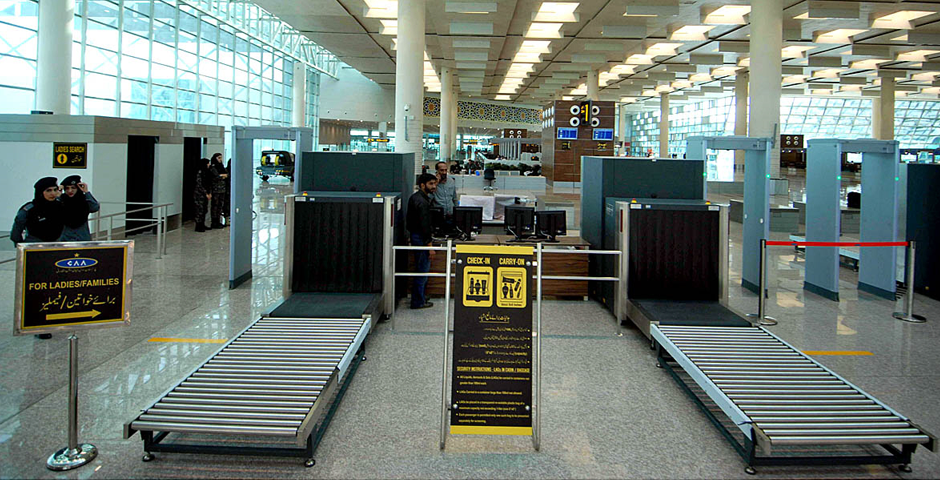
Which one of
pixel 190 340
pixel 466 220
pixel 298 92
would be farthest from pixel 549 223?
pixel 298 92

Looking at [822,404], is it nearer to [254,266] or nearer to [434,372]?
[434,372]

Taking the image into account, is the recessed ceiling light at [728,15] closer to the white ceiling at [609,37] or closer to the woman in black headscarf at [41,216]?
the white ceiling at [609,37]

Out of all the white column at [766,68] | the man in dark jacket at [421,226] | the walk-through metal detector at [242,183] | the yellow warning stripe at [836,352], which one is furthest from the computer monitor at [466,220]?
the white column at [766,68]

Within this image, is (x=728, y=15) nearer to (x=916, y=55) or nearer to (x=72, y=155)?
(x=916, y=55)

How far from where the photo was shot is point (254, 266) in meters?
11.6

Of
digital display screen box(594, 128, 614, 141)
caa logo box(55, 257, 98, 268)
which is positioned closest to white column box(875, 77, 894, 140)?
digital display screen box(594, 128, 614, 141)

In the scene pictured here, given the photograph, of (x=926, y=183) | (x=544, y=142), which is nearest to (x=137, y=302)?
(x=926, y=183)

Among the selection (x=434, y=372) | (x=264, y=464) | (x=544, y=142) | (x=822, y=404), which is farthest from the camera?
(x=544, y=142)

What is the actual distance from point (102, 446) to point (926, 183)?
439 inches

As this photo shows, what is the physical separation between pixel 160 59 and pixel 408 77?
946 cm

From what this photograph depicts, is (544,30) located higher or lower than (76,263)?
higher

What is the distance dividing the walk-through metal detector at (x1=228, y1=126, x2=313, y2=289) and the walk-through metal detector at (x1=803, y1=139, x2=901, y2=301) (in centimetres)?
758

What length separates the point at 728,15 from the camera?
74.2 ft

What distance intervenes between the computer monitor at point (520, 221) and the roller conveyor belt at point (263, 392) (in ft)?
12.6
